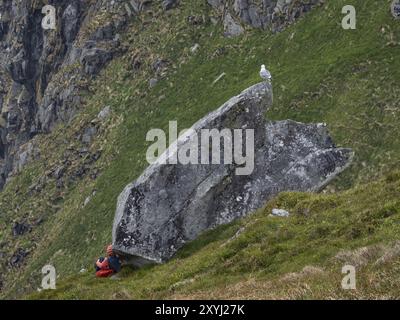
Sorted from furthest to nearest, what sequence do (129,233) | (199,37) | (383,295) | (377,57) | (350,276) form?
(199,37) < (377,57) < (129,233) < (350,276) < (383,295)

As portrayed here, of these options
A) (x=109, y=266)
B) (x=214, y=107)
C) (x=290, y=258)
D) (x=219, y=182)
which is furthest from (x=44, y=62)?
(x=290, y=258)

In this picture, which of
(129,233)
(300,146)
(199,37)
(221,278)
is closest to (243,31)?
(199,37)

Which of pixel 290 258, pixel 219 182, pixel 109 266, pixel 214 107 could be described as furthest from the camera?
pixel 214 107

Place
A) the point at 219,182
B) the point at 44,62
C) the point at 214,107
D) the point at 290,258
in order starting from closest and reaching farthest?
1. the point at 290,258
2. the point at 219,182
3. the point at 214,107
4. the point at 44,62

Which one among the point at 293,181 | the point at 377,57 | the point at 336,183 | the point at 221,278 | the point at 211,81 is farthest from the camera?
the point at 211,81

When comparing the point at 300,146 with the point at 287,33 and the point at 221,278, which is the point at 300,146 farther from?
the point at 287,33

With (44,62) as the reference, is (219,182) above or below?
below

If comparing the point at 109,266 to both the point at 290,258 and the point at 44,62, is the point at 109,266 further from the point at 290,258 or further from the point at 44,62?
the point at 44,62

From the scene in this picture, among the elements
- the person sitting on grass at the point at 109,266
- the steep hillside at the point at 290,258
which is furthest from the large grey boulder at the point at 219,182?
the steep hillside at the point at 290,258

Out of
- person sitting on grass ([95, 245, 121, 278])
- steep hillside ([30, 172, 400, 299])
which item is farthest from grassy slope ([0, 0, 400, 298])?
person sitting on grass ([95, 245, 121, 278])
